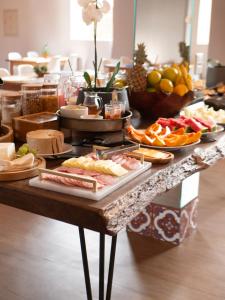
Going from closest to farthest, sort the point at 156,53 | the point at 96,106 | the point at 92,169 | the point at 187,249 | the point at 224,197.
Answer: the point at 92,169 → the point at 96,106 → the point at 187,249 → the point at 224,197 → the point at 156,53

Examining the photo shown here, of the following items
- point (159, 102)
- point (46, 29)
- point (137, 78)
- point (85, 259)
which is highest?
point (46, 29)

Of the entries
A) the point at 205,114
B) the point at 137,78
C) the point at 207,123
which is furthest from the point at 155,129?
the point at 137,78

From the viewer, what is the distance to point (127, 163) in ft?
3.98

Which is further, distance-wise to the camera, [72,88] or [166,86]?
[166,86]

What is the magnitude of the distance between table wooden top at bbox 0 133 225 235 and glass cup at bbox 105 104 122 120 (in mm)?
340

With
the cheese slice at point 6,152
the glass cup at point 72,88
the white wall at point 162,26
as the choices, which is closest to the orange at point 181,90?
the glass cup at point 72,88

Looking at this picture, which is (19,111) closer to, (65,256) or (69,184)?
(69,184)

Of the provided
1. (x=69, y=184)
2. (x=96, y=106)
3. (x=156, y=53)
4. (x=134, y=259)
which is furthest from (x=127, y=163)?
(x=156, y=53)

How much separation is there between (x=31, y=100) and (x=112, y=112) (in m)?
0.35

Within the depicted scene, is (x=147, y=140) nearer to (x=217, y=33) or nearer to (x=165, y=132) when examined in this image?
(x=165, y=132)

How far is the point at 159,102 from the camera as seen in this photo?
1972 millimetres

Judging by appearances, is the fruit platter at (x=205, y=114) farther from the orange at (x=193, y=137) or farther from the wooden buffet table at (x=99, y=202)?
the wooden buffet table at (x=99, y=202)

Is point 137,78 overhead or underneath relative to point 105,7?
underneath

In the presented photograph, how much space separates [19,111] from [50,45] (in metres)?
6.94
